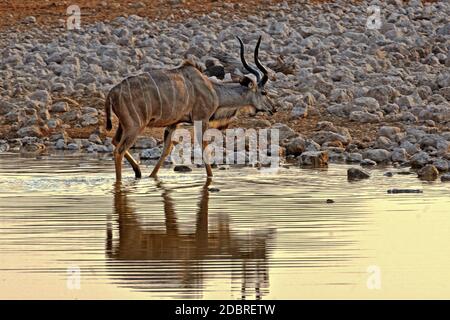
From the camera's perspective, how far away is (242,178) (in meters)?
13.7

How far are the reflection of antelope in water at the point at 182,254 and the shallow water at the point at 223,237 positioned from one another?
0.01 meters

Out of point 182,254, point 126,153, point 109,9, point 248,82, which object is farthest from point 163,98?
point 109,9

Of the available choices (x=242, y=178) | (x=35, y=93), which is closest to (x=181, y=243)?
(x=242, y=178)

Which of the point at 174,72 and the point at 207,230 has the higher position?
the point at 174,72

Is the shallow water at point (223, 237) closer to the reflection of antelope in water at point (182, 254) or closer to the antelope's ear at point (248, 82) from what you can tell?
the reflection of antelope in water at point (182, 254)

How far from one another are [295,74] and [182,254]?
12266mm

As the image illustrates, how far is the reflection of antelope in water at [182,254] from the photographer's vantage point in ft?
26.5

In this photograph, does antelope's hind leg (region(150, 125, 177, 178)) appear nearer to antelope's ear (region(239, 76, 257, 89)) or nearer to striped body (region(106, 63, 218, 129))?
striped body (region(106, 63, 218, 129))

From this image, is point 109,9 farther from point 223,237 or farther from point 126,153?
point 223,237

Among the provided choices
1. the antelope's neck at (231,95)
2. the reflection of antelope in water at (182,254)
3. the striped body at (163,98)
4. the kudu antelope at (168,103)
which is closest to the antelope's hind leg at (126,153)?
the kudu antelope at (168,103)

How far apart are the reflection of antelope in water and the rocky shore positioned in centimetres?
385

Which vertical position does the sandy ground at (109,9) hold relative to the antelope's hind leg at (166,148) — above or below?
above

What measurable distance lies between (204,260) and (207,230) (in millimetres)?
1357
